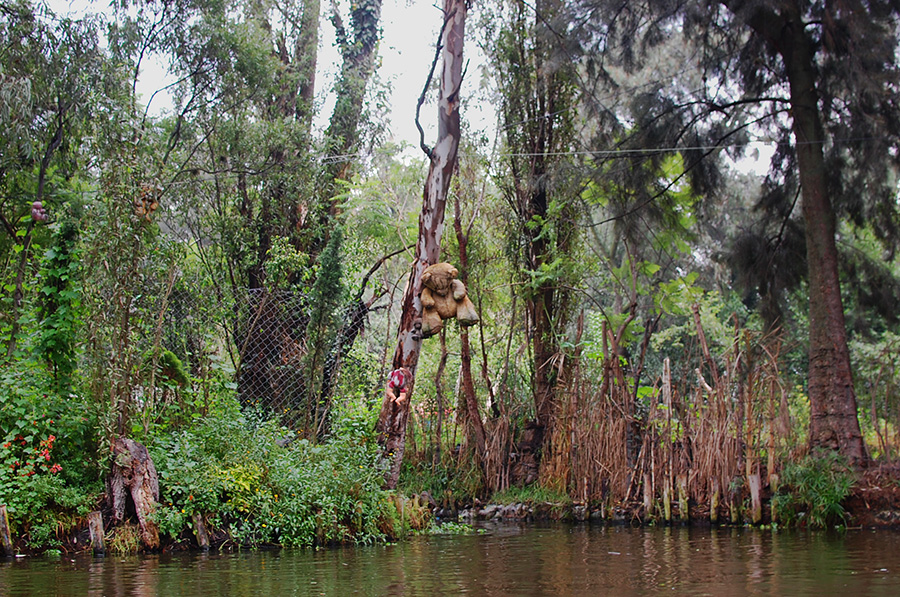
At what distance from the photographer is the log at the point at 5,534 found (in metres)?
5.81

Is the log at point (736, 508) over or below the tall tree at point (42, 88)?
below

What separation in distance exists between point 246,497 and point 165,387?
5.82ft

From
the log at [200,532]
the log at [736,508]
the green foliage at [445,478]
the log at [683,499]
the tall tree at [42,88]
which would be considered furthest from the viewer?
the green foliage at [445,478]

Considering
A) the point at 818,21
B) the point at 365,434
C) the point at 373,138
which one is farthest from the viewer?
the point at 373,138

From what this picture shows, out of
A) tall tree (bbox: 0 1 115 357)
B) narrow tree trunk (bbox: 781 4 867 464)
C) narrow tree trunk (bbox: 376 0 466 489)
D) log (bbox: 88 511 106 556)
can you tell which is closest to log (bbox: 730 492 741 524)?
narrow tree trunk (bbox: 781 4 867 464)

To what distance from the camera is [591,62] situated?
38.6ft

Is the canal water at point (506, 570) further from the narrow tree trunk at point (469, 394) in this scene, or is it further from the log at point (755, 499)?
the narrow tree trunk at point (469, 394)

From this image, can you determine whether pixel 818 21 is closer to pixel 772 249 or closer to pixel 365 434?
pixel 772 249

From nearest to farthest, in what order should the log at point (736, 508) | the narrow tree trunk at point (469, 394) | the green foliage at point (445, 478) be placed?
the log at point (736, 508), the green foliage at point (445, 478), the narrow tree trunk at point (469, 394)

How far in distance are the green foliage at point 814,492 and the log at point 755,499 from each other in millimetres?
177

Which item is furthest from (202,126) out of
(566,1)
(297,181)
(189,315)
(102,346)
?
(102,346)

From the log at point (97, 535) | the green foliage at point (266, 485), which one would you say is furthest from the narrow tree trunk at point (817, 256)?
the log at point (97, 535)

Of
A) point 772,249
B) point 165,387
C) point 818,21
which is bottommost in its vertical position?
point 165,387

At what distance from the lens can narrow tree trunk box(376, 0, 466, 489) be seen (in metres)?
8.55
